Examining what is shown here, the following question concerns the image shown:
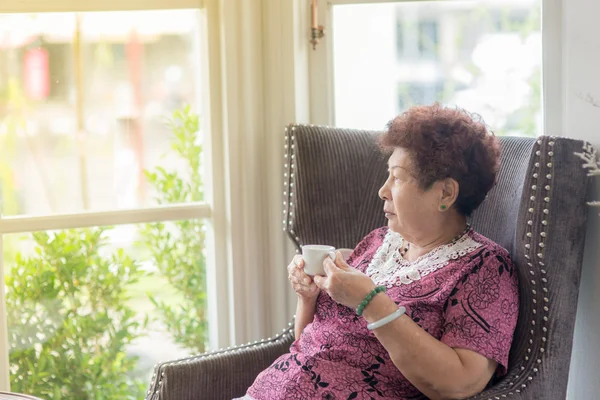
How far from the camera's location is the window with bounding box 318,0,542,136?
2.28 metres

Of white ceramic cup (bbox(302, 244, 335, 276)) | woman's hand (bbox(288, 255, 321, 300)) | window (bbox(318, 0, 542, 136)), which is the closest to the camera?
white ceramic cup (bbox(302, 244, 335, 276))

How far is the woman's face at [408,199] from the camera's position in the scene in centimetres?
168

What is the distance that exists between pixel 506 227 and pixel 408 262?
0.26m

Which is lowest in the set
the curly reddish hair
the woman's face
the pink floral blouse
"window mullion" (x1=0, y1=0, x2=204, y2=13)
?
Result: the pink floral blouse

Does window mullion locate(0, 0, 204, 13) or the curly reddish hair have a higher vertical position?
window mullion locate(0, 0, 204, 13)

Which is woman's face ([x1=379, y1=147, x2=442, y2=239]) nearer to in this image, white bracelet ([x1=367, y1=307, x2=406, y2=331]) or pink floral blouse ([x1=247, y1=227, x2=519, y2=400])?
pink floral blouse ([x1=247, y1=227, x2=519, y2=400])

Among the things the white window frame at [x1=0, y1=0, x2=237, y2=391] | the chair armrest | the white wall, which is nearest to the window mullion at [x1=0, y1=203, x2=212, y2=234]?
the white window frame at [x1=0, y1=0, x2=237, y2=391]

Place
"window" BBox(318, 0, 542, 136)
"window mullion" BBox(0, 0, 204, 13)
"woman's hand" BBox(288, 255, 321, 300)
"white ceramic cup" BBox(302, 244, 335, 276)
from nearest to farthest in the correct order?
"white ceramic cup" BBox(302, 244, 335, 276) → "woman's hand" BBox(288, 255, 321, 300) → "window mullion" BBox(0, 0, 204, 13) → "window" BBox(318, 0, 542, 136)

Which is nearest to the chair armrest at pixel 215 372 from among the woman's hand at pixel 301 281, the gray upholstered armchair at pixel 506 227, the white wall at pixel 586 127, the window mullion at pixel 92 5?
the gray upholstered armchair at pixel 506 227

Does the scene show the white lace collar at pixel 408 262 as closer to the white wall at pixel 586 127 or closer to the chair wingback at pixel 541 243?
the chair wingback at pixel 541 243

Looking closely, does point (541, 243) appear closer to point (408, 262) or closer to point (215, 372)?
point (408, 262)

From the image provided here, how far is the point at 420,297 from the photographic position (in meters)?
1.62

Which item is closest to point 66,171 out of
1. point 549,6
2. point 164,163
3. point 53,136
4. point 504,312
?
point 53,136

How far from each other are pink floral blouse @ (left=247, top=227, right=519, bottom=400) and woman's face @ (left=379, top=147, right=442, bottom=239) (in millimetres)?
82
